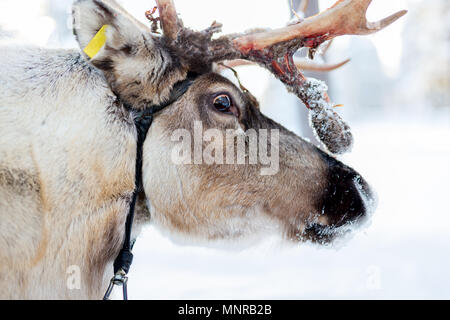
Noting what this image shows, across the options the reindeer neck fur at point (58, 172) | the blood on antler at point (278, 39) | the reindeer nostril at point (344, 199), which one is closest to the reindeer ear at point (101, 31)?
the reindeer neck fur at point (58, 172)

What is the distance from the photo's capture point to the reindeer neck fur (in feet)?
6.59

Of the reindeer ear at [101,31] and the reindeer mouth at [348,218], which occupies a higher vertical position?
the reindeer ear at [101,31]

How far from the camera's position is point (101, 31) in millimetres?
2111

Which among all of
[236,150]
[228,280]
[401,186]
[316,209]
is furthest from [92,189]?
[401,186]

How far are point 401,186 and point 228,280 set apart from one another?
6.91m

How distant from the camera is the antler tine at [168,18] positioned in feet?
7.76

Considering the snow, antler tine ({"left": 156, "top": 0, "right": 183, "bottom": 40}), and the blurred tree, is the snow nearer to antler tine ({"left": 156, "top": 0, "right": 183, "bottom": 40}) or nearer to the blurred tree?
antler tine ({"left": 156, "top": 0, "right": 183, "bottom": 40})

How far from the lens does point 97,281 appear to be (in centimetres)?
233

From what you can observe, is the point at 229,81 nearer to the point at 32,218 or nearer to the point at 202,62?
the point at 202,62

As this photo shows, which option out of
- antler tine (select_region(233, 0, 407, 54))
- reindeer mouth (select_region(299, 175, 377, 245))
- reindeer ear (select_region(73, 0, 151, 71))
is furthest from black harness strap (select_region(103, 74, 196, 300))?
reindeer mouth (select_region(299, 175, 377, 245))

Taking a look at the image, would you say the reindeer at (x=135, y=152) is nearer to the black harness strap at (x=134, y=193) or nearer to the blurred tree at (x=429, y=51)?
the black harness strap at (x=134, y=193)
